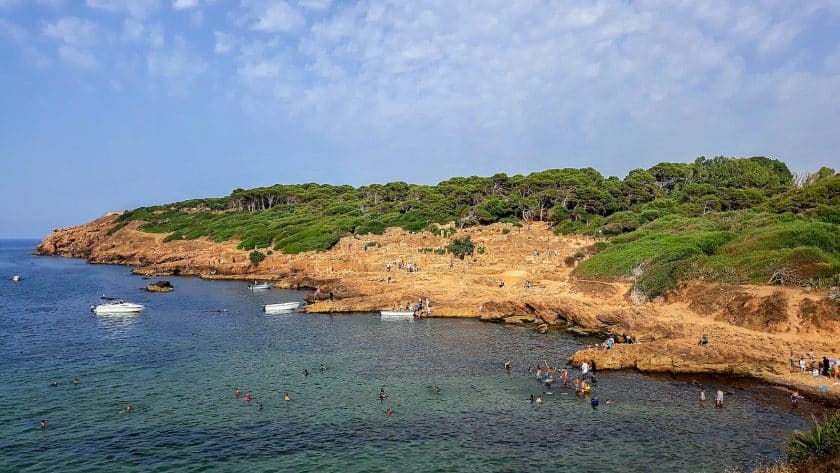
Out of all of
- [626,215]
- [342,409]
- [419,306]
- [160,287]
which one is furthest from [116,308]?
[626,215]

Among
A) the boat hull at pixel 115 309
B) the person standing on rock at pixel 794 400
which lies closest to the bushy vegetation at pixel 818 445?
the person standing on rock at pixel 794 400

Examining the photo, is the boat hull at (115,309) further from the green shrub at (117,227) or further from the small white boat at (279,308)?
the green shrub at (117,227)

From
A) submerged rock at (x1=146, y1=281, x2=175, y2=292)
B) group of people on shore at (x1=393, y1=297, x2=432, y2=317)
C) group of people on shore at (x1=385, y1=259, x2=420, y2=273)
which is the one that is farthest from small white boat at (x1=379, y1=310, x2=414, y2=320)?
submerged rock at (x1=146, y1=281, x2=175, y2=292)

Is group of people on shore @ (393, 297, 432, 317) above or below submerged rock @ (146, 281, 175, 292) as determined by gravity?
below

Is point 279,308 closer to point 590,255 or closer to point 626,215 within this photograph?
point 590,255

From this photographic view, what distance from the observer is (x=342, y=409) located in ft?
95.0

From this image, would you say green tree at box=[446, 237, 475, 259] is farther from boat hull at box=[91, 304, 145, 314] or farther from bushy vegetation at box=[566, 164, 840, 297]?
boat hull at box=[91, 304, 145, 314]

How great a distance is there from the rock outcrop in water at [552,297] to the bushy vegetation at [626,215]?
2770 mm

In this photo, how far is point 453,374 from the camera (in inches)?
1372

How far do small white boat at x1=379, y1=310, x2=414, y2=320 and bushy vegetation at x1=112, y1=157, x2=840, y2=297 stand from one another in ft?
60.7

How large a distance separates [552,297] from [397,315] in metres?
14.6

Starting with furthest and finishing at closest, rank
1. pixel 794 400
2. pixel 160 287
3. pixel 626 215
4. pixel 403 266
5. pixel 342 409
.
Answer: pixel 626 215
pixel 160 287
pixel 403 266
pixel 342 409
pixel 794 400

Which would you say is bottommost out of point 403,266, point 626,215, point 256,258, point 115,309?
point 115,309

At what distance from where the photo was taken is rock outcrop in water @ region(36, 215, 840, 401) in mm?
34688
